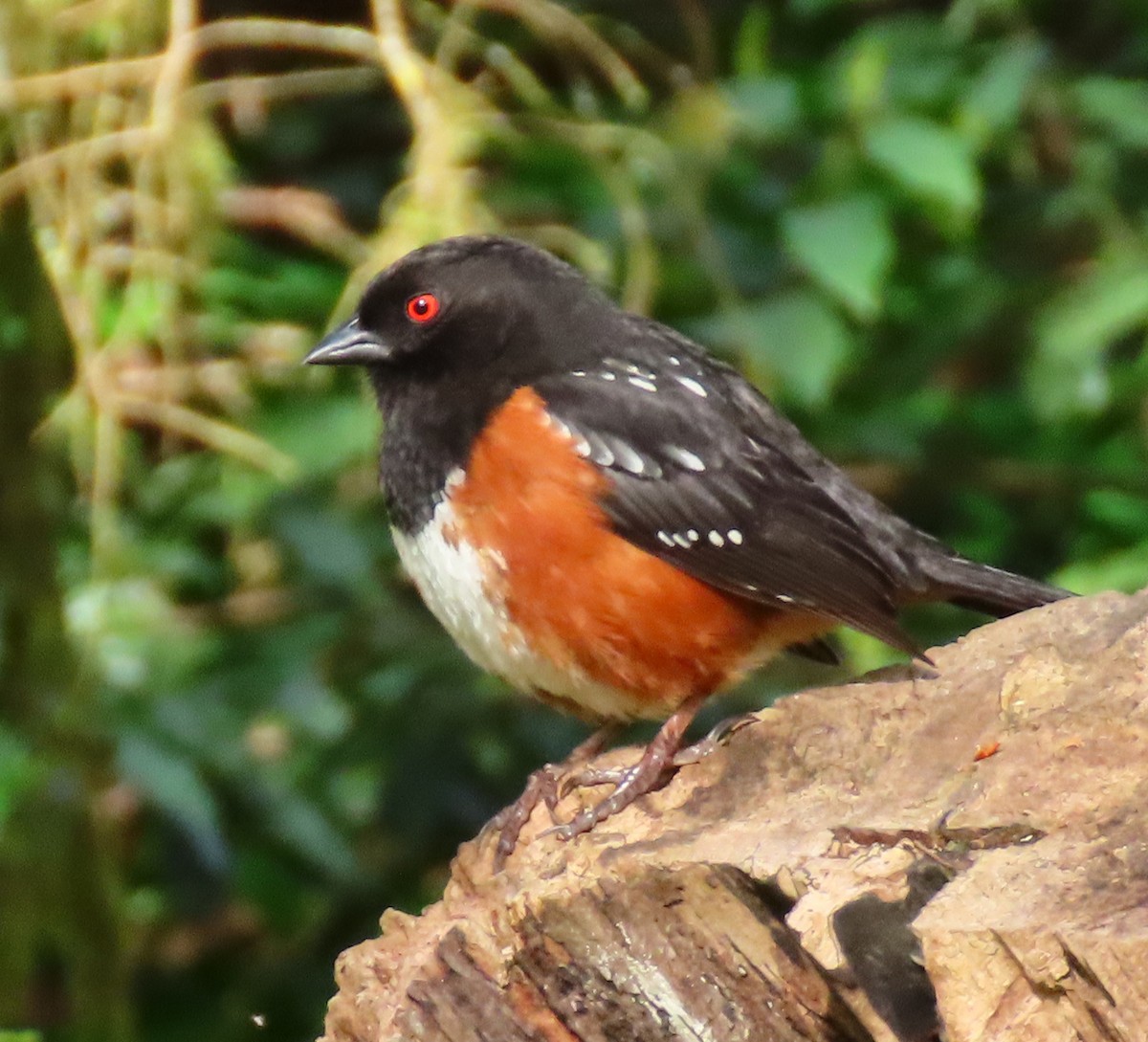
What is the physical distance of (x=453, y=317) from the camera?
3.12 m

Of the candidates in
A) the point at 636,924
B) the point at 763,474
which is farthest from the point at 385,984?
the point at 763,474

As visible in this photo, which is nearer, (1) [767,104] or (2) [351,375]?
(1) [767,104]

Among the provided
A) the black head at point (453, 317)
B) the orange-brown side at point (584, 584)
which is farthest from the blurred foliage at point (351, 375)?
the orange-brown side at point (584, 584)

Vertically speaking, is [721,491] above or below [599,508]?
below

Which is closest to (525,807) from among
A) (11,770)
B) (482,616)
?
(482,616)

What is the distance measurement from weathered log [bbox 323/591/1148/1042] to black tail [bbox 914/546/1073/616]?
521mm

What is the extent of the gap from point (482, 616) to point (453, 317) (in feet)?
1.96

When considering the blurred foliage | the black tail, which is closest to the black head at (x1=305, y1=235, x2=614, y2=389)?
the blurred foliage

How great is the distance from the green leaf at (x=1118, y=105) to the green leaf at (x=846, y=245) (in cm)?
63

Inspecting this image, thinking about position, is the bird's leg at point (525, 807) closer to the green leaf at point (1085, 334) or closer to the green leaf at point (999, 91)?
the green leaf at point (1085, 334)

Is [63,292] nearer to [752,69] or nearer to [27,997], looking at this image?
[752,69]

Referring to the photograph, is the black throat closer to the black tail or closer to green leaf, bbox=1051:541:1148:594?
the black tail

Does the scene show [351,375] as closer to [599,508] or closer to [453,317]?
[453,317]

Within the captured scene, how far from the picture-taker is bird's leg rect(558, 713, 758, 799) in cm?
231
